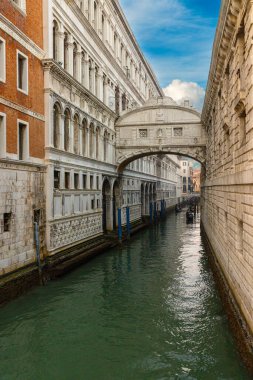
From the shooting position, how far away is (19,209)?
1180 centimetres

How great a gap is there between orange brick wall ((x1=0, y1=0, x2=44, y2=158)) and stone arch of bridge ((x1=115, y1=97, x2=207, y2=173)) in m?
11.1

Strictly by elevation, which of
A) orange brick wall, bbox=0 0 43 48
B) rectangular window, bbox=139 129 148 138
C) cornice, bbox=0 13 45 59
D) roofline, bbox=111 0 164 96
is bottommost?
rectangular window, bbox=139 129 148 138

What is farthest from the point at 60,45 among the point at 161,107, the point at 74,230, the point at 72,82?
the point at 161,107

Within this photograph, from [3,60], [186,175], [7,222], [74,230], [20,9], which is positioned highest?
[20,9]

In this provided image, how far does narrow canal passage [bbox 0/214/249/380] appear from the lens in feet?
23.0

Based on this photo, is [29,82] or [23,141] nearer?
[23,141]

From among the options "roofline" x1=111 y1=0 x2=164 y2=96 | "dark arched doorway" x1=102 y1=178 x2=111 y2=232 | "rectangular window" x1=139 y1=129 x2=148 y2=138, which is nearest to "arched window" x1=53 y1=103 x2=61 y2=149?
"dark arched doorway" x1=102 y1=178 x2=111 y2=232

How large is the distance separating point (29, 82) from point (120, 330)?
847 centimetres

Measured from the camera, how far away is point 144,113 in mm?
24000

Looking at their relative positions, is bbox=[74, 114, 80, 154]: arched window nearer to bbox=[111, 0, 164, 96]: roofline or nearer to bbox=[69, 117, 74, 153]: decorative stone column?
bbox=[69, 117, 74, 153]: decorative stone column

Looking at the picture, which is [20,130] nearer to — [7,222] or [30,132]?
[30,132]

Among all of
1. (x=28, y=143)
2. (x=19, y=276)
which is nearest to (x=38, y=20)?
(x=28, y=143)

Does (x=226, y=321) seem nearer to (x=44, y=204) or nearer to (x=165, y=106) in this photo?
(x=44, y=204)

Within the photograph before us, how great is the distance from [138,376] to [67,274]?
7630mm
